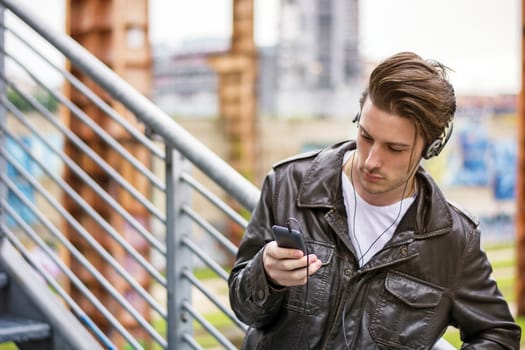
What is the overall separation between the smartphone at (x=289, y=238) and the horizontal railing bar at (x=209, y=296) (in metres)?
0.74

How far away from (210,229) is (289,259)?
785 mm

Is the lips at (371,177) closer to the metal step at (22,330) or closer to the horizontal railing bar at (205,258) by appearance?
the horizontal railing bar at (205,258)

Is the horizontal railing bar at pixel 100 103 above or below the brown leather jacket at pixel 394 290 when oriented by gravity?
above

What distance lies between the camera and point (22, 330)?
2.10 meters

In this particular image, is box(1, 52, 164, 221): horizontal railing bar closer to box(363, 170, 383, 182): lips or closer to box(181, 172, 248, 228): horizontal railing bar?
box(181, 172, 248, 228): horizontal railing bar

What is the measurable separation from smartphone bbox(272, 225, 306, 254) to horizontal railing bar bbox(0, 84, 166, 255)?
89 centimetres

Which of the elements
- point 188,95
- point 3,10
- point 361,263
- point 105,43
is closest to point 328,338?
point 361,263

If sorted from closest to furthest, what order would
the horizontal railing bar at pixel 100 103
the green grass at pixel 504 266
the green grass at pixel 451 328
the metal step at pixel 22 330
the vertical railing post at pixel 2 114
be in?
1. the horizontal railing bar at pixel 100 103
2. the metal step at pixel 22 330
3. the vertical railing post at pixel 2 114
4. the green grass at pixel 451 328
5. the green grass at pixel 504 266

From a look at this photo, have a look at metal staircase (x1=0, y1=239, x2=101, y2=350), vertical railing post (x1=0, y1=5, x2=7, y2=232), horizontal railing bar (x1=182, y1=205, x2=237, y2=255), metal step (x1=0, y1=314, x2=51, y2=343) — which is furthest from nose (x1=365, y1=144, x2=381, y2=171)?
vertical railing post (x1=0, y1=5, x2=7, y2=232)

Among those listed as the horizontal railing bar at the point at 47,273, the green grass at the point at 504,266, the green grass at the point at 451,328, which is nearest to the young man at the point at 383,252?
the horizontal railing bar at the point at 47,273

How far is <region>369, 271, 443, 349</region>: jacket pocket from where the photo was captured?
1.20m

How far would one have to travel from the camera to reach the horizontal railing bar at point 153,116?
5.54 feet

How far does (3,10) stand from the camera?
2.39 metres

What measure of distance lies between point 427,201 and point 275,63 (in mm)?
8613
